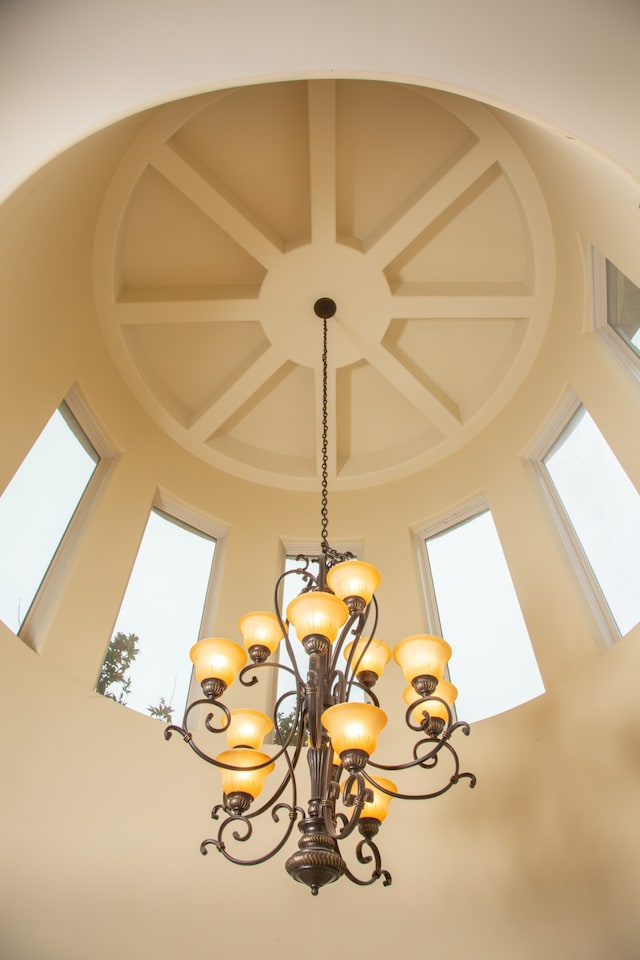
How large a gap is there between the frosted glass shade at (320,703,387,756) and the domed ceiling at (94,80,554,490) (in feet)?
11.5

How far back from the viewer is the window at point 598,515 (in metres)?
3.75

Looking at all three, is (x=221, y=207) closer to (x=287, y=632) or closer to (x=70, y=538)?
(x=70, y=538)

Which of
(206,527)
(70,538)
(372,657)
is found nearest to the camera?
(372,657)

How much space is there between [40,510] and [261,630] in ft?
6.51

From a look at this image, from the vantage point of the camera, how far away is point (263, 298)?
493cm

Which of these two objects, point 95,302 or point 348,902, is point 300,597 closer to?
A: point 348,902

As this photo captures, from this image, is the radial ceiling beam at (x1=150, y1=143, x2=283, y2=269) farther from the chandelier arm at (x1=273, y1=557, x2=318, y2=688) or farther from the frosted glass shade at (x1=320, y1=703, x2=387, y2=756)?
the frosted glass shade at (x1=320, y1=703, x2=387, y2=756)

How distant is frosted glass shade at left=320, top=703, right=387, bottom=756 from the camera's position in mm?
2168

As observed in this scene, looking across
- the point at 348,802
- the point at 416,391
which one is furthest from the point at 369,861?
the point at 416,391

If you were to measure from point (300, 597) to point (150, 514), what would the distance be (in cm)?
283

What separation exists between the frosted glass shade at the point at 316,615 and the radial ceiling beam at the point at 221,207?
10.1 feet

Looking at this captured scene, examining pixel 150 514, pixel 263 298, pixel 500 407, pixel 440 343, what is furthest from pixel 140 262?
pixel 500 407

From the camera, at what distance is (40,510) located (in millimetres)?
4020

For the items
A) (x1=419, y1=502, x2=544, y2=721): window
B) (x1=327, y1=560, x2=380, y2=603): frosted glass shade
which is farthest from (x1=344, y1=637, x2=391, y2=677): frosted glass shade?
(x1=419, y1=502, x2=544, y2=721): window
